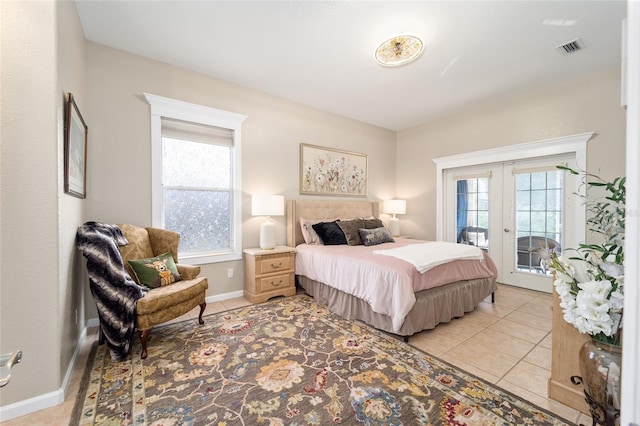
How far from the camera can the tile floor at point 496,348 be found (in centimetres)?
159

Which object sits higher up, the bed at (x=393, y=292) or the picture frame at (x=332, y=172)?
the picture frame at (x=332, y=172)

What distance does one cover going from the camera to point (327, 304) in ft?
10.3

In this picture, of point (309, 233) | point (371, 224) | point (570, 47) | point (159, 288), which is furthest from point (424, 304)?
point (570, 47)

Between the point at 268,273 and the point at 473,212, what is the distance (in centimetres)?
358

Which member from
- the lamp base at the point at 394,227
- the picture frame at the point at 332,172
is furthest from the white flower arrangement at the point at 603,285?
the lamp base at the point at 394,227

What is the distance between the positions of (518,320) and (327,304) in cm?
205

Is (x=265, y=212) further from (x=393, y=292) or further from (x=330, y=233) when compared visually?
(x=393, y=292)

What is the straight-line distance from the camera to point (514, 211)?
412 cm

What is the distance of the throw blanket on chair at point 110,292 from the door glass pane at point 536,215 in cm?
460

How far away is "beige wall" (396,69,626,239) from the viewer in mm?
3176

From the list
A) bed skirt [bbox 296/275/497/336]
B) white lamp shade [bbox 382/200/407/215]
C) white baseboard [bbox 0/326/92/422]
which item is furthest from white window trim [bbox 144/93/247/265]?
white lamp shade [bbox 382/200/407/215]

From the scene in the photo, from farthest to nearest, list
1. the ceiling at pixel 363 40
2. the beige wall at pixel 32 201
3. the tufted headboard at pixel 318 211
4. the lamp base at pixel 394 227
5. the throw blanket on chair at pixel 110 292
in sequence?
the lamp base at pixel 394 227 → the tufted headboard at pixel 318 211 → the ceiling at pixel 363 40 → the throw blanket on chair at pixel 110 292 → the beige wall at pixel 32 201

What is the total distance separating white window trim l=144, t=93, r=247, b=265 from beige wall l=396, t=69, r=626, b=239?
337cm

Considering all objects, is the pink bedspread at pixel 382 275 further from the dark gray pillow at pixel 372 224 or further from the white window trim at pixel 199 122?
the white window trim at pixel 199 122
